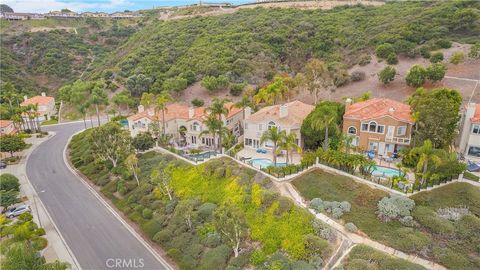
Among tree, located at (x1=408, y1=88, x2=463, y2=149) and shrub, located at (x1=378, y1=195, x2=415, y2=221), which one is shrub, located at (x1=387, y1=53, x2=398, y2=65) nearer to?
tree, located at (x1=408, y1=88, x2=463, y2=149)

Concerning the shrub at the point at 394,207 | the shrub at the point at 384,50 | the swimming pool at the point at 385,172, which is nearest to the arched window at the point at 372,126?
the swimming pool at the point at 385,172

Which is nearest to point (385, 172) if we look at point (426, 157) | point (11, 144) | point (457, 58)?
point (426, 157)

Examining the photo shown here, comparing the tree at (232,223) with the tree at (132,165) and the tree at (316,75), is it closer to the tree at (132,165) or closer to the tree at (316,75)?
the tree at (132,165)

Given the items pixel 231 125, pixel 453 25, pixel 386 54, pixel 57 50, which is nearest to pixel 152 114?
pixel 231 125

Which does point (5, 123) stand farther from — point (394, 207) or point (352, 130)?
point (394, 207)

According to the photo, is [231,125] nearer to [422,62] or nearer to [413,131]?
[413,131]

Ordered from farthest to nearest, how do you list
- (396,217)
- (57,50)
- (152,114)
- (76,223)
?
(57,50)
(152,114)
(76,223)
(396,217)
